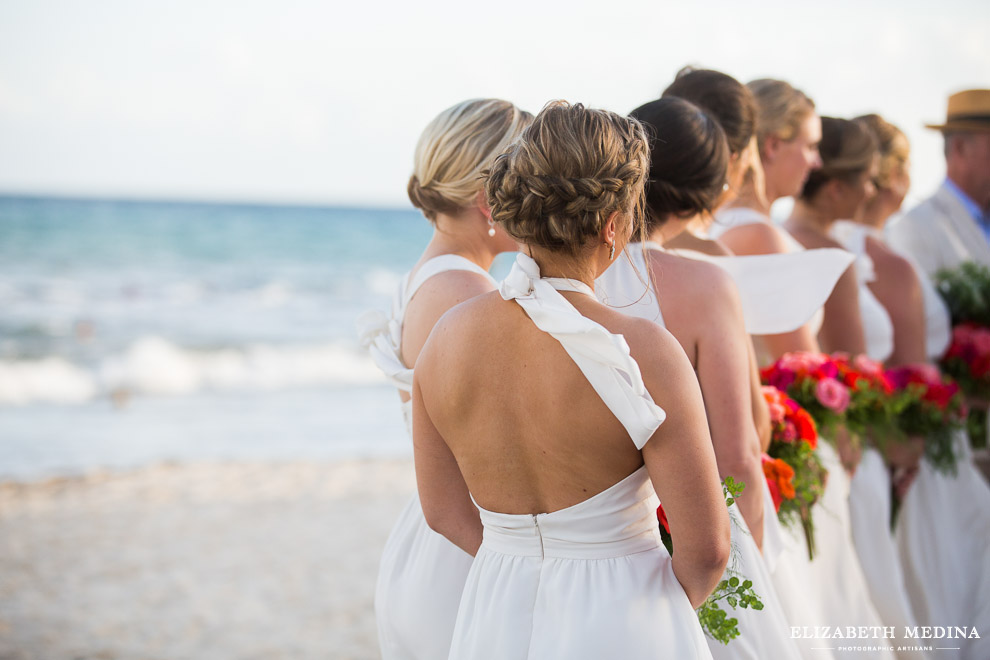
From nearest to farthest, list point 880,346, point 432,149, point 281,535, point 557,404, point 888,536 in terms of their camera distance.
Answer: point 557,404, point 432,149, point 888,536, point 880,346, point 281,535

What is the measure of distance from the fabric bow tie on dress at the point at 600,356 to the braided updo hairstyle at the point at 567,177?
125 mm

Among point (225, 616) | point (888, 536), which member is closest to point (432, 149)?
point (888, 536)

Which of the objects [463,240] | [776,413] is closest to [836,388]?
[776,413]

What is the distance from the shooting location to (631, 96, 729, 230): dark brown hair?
2486 mm

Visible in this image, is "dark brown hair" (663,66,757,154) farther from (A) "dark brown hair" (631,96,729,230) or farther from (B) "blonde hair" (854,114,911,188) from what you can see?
(B) "blonde hair" (854,114,911,188)

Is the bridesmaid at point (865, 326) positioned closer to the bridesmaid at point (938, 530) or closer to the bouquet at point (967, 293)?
the bridesmaid at point (938, 530)

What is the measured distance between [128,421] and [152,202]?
3985cm

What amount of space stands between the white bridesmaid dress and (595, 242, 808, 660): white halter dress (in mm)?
437

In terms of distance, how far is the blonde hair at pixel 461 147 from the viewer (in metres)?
2.55

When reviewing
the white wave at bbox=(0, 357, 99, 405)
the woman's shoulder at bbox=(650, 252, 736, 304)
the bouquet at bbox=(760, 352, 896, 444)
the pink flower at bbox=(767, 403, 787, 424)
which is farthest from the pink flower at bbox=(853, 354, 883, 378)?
the white wave at bbox=(0, 357, 99, 405)

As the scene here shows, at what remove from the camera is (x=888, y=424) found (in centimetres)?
385

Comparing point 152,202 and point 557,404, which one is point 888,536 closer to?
point 557,404

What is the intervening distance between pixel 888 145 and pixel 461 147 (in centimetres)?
357

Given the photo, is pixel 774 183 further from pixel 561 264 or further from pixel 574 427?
pixel 574 427
